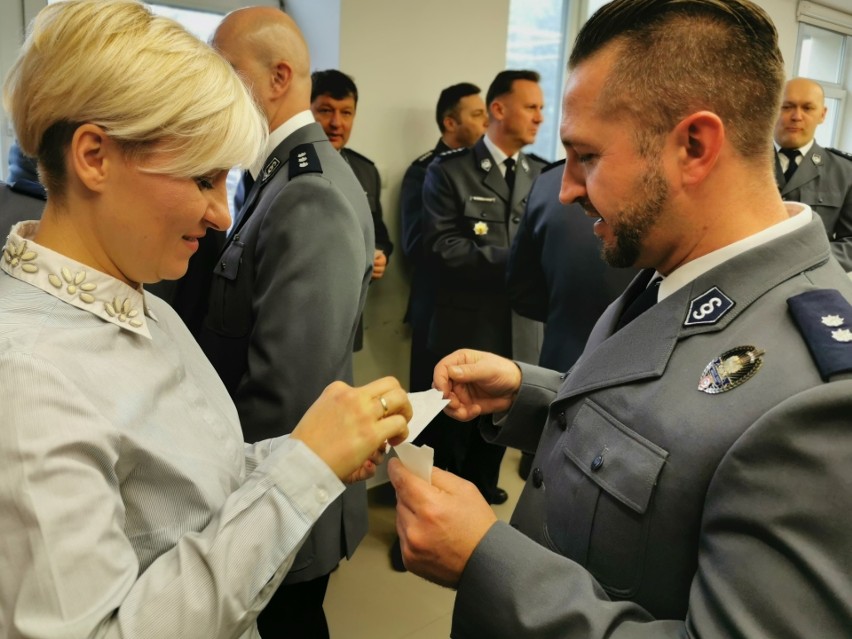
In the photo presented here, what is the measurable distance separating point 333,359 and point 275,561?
77 centimetres

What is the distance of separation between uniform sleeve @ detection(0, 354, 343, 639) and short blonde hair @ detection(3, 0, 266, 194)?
1.04 ft

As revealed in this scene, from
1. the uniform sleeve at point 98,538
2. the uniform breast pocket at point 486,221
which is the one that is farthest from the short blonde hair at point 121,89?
the uniform breast pocket at point 486,221

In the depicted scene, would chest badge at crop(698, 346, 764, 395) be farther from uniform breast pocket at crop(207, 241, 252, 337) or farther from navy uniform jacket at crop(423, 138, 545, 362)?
navy uniform jacket at crop(423, 138, 545, 362)

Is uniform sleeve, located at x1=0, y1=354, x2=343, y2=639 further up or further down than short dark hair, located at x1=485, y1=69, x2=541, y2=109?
further down

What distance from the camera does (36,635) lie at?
719 millimetres

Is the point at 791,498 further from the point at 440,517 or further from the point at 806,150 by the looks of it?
the point at 806,150

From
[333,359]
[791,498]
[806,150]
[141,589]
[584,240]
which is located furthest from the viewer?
[806,150]

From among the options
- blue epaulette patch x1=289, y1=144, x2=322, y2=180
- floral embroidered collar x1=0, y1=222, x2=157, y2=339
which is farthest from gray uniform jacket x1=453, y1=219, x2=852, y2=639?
blue epaulette patch x1=289, y1=144, x2=322, y2=180

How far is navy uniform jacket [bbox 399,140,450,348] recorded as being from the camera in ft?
10.8

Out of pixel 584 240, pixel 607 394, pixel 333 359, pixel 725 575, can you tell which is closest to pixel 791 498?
pixel 725 575

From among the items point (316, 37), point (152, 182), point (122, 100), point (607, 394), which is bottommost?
point (607, 394)

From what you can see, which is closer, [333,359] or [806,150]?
[333,359]

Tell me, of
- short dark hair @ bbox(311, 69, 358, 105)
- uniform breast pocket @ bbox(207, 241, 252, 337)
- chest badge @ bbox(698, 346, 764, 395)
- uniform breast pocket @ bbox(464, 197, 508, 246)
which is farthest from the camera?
uniform breast pocket @ bbox(464, 197, 508, 246)

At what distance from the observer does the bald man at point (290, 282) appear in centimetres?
155
